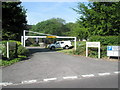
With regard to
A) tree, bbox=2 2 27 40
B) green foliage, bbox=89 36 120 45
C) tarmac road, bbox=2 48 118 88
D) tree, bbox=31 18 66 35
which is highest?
tree, bbox=31 18 66 35

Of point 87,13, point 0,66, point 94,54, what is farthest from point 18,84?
point 87,13

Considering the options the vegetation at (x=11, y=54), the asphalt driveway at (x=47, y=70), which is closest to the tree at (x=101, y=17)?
the asphalt driveway at (x=47, y=70)

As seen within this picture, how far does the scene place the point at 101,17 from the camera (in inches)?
701

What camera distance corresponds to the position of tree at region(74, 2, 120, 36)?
1731cm

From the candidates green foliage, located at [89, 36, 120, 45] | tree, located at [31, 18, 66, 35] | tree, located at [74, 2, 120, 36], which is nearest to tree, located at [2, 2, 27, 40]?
tree, located at [74, 2, 120, 36]

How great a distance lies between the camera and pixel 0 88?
591cm

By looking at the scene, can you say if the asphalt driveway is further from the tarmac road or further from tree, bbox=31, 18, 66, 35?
tree, bbox=31, 18, 66, 35

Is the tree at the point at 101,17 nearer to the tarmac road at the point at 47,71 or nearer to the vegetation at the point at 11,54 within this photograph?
the tarmac road at the point at 47,71

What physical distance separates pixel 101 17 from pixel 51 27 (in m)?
47.3

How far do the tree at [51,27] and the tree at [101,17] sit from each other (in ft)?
139

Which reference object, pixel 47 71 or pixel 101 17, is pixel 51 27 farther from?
pixel 47 71

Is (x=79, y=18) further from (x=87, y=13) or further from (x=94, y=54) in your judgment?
(x=94, y=54)

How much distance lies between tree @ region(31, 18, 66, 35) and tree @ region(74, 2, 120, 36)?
1666 inches

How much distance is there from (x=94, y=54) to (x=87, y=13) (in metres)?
5.99
